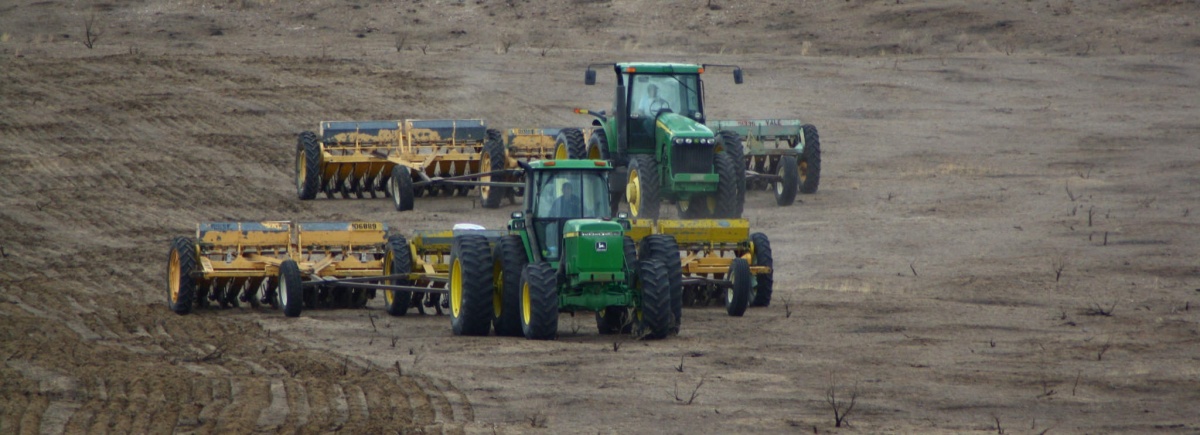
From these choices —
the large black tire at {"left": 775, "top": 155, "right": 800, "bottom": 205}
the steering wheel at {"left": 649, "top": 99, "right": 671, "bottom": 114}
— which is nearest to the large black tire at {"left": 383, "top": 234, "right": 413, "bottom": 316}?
the steering wheel at {"left": 649, "top": 99, "right": 671, "bottom": 114}

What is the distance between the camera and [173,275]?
17203 mm

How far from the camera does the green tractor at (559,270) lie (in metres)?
14.3

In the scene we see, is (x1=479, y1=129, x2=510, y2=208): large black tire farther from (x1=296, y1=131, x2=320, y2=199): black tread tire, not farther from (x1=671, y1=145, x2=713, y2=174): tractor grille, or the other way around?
(x1=671, y1=145, x2=713, y2=174): tractor grille

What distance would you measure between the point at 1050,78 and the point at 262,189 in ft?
62.6

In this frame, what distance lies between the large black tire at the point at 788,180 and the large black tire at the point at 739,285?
909 cm

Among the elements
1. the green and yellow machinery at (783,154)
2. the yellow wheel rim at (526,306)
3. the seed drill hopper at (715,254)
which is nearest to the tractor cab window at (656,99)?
the green and yellow machinery at (783,154)

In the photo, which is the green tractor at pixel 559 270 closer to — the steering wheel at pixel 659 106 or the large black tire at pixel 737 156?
the large black tire at pixel 737 156

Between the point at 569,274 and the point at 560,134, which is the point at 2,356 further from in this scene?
the point at 560,134

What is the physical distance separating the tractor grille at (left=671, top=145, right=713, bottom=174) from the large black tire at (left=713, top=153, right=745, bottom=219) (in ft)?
0.48

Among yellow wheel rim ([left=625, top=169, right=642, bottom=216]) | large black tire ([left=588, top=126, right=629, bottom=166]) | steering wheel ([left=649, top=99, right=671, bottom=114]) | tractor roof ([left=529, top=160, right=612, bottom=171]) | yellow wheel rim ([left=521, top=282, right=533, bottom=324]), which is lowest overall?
yellow wheel rim ([left=521, top=282, right=533, bottom=324])

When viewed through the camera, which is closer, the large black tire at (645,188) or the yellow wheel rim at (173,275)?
the yellow wheel rim at (173,275)

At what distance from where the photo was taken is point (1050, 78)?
1478 inches

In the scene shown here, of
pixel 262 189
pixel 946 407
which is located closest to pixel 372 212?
pixel 262 189

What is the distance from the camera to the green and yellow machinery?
83.5ft
